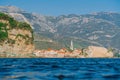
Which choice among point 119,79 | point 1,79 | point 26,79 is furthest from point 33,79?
point 119,79

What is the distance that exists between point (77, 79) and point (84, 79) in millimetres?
805

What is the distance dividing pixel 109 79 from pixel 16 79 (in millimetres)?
10467

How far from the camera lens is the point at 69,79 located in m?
41.3

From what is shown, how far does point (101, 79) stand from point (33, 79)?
7736mm

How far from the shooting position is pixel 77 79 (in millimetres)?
41469

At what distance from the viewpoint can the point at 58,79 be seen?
135ft

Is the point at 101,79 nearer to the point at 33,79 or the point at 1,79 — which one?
the point at 33,79

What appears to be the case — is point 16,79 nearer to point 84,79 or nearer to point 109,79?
point 84,79

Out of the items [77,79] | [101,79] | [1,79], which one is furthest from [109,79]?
[1,79]

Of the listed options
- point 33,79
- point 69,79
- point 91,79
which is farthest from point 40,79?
point 91,79

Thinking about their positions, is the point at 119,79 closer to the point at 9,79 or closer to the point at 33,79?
the point at 33,79

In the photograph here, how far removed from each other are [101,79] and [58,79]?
4.93 metres

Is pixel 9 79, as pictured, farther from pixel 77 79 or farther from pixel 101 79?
pixel 101 79

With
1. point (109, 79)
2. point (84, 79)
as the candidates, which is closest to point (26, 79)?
point (84, 79)
